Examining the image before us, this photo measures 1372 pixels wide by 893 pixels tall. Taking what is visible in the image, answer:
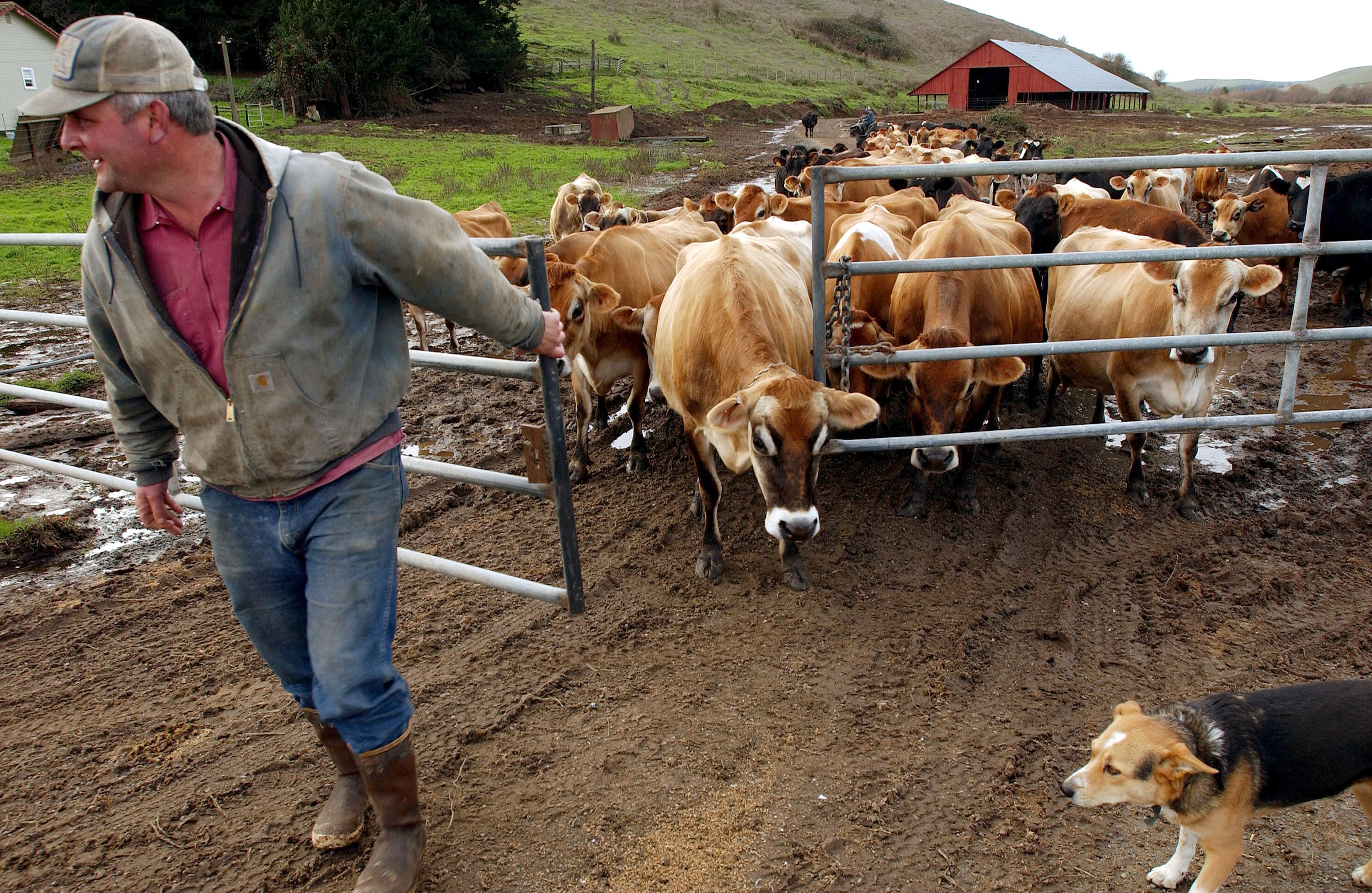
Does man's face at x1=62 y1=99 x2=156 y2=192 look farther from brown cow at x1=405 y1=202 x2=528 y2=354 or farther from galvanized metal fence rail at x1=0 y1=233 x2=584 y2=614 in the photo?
brown cow at x1=405 y1=202 x2=528 y2=354

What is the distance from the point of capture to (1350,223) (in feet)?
34.9

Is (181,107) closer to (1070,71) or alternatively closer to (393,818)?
(393,818)

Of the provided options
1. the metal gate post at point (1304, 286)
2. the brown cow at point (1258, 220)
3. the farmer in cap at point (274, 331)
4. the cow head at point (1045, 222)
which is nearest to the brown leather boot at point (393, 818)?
the farmer in cap at point (274, 331)

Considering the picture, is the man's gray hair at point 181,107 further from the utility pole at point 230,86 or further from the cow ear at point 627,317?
the utility pole at point 230,86

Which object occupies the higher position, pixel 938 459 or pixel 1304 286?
pixel 1304 286

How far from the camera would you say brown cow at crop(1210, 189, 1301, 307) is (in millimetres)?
11594

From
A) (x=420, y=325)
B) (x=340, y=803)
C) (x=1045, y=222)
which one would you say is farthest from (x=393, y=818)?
(x=1045, y=222)

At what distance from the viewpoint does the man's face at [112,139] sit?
190 centimetres

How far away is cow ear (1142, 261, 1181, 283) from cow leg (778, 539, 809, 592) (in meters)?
2.74

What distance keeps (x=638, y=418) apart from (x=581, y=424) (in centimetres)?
41

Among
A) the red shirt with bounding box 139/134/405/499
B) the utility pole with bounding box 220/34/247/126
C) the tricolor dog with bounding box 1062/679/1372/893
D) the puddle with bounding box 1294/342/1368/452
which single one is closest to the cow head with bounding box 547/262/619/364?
the red shirt with bounding box 139/134/405/499

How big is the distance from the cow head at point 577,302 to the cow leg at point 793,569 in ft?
6.85

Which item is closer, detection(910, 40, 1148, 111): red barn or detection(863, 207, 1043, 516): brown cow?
detection(863, 207, 1043, 516): brown cow

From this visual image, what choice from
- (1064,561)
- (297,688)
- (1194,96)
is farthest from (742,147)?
(1194,96)
